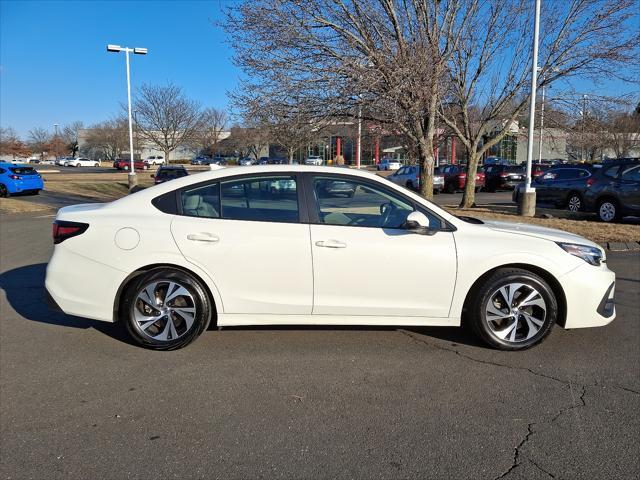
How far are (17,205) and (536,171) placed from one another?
2480cm

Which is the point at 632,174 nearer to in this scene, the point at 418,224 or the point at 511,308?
the point at 511,308

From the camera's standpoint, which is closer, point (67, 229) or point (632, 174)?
point (67, 229)

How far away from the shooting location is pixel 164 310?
421 centimetres

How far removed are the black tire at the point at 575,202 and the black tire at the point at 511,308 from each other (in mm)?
11952

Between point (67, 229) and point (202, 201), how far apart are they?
3.89 ft

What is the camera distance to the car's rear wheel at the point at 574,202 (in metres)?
14.7

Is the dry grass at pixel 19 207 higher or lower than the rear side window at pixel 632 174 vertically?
lower

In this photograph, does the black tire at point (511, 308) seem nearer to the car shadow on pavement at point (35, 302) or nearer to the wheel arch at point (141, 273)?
the wheel arch at point (141, 273)

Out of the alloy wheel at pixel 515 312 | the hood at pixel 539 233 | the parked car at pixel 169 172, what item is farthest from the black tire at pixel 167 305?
the parked car at pixel 169 172

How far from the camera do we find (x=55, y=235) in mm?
4363

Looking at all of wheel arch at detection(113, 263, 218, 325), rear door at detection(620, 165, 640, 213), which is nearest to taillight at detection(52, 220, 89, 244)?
wheel arch at detection(113, 263, 218, 325)

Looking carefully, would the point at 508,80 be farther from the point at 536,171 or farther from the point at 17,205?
the point at 17,205

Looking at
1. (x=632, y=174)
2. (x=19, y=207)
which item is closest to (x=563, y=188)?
(x=632, y=174)

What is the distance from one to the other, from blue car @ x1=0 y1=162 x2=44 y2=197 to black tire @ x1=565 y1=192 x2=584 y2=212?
22.4 metres
